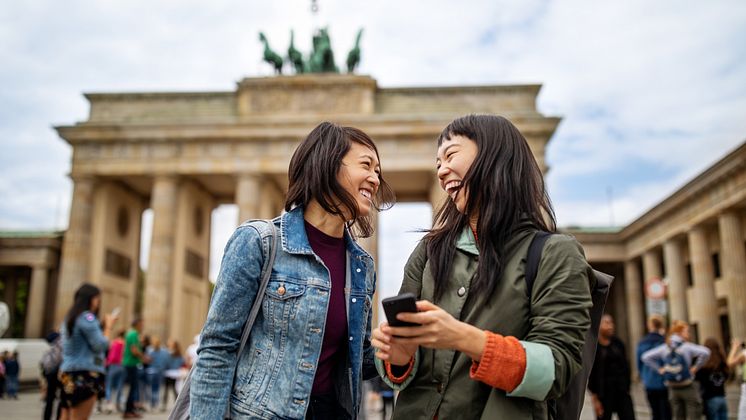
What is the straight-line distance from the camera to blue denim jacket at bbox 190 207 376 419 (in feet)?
9.32

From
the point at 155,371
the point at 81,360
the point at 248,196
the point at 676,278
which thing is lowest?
the point at 155,371

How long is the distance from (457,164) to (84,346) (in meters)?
6.30

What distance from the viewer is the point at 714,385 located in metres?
10.8

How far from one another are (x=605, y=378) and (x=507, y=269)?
8.80 m

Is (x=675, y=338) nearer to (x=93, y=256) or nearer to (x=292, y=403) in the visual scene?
(x=292, y=403)

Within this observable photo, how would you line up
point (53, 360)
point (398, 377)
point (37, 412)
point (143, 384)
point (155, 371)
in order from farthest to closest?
1. point (143, 384)
2. point (155, 371)
3. point (37, 412)
4. point (53, 360)
5. point (398, 377)

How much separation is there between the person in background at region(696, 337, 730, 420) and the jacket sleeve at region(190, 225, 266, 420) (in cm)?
1006

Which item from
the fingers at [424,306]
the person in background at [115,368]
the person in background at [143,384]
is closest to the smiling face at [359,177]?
the fingers at [424,306]

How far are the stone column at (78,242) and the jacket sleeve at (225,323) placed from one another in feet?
117

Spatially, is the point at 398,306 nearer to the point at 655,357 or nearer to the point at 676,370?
the point at 676,370

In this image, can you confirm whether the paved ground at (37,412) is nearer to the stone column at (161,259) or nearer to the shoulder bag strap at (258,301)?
the shoulder bag strap at (258,301)

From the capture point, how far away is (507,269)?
2.45 metres

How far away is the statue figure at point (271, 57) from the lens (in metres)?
38.5

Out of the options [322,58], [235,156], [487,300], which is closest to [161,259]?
[235,156]
